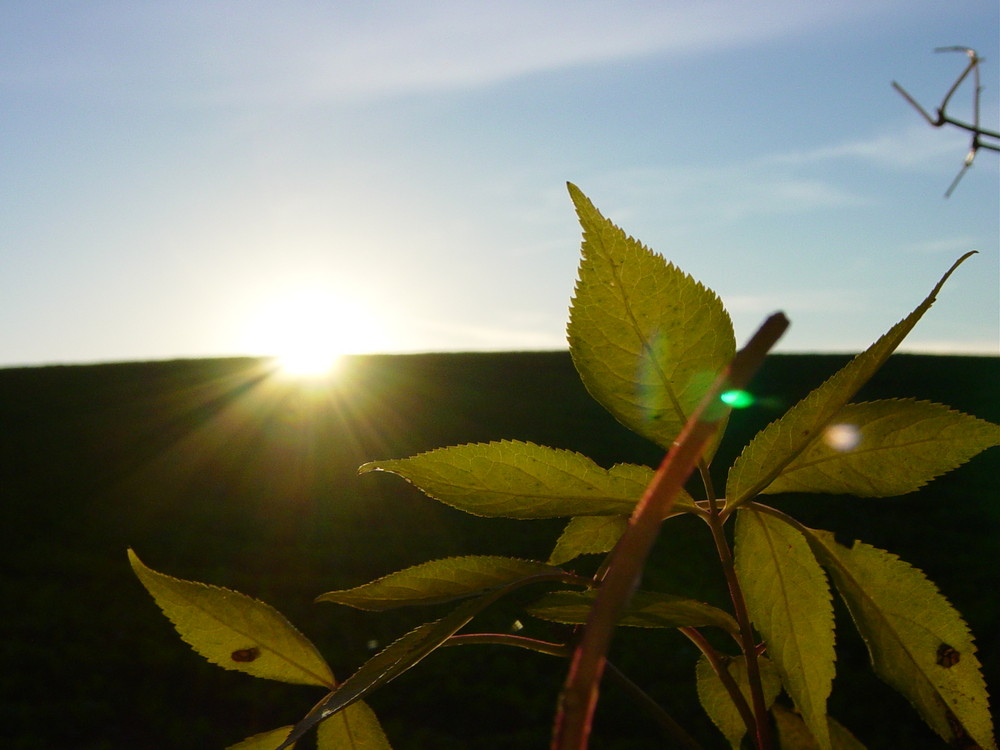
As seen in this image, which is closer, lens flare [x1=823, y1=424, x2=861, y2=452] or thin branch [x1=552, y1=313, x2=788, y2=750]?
thin branch [x1=552, y1=313, x2=788, y2=750]

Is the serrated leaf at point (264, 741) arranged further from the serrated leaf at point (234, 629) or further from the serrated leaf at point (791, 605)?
the serrated leaf at point (791, 605)

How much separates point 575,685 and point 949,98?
3.12 ft

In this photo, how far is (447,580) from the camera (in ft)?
1.05

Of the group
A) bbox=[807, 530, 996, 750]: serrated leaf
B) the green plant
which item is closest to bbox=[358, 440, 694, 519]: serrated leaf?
the green plant

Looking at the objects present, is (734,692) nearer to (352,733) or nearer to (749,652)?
(749,652)

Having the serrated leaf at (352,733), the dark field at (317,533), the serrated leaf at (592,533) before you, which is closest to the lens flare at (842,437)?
the serrated leaf at (592,533)

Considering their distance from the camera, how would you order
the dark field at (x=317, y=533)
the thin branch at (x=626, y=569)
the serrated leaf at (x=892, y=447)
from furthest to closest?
1. the dark field at (x=317, y=533)
2. the serrated leaf at (x=892, y=447)
3. the thin branch at (x=626, y=569)

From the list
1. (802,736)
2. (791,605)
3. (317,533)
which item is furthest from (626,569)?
(317,533)

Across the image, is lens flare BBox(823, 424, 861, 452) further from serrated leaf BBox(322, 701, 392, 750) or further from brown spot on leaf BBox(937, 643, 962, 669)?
serrated leaf BBox(322, 701, 392, 750)

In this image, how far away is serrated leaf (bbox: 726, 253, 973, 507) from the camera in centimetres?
28

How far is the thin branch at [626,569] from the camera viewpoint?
136 millimetres

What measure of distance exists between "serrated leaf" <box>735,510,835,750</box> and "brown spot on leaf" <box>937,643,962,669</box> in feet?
0.14

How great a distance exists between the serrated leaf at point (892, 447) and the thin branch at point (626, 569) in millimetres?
201

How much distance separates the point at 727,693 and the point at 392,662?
0.24 m
